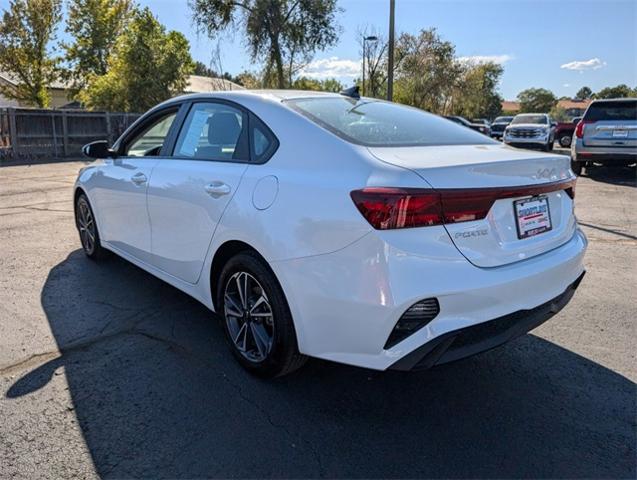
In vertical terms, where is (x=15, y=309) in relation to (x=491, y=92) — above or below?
below

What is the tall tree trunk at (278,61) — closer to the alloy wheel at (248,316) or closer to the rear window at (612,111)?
the rear window at (612,111)

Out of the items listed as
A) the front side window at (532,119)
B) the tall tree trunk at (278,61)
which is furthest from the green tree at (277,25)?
the front side window at (532,119)

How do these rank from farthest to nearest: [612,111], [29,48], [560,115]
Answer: [560,115]
[29,48]
[612,111]

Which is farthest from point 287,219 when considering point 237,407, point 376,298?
point 237,407

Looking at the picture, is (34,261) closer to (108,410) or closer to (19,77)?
(108,410)

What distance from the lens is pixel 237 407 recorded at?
107 inches

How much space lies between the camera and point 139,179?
12.9ft

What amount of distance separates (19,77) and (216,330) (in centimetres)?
3540

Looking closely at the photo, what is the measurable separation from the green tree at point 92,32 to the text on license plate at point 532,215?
36.5 meters

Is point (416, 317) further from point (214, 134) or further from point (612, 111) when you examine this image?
point (612, 111)

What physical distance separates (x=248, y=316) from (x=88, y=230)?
2.98 metres

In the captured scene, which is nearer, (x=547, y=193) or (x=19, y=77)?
(x=547, y=193)

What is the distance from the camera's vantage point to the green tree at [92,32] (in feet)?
109

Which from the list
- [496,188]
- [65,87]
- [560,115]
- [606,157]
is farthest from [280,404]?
[560,115]
